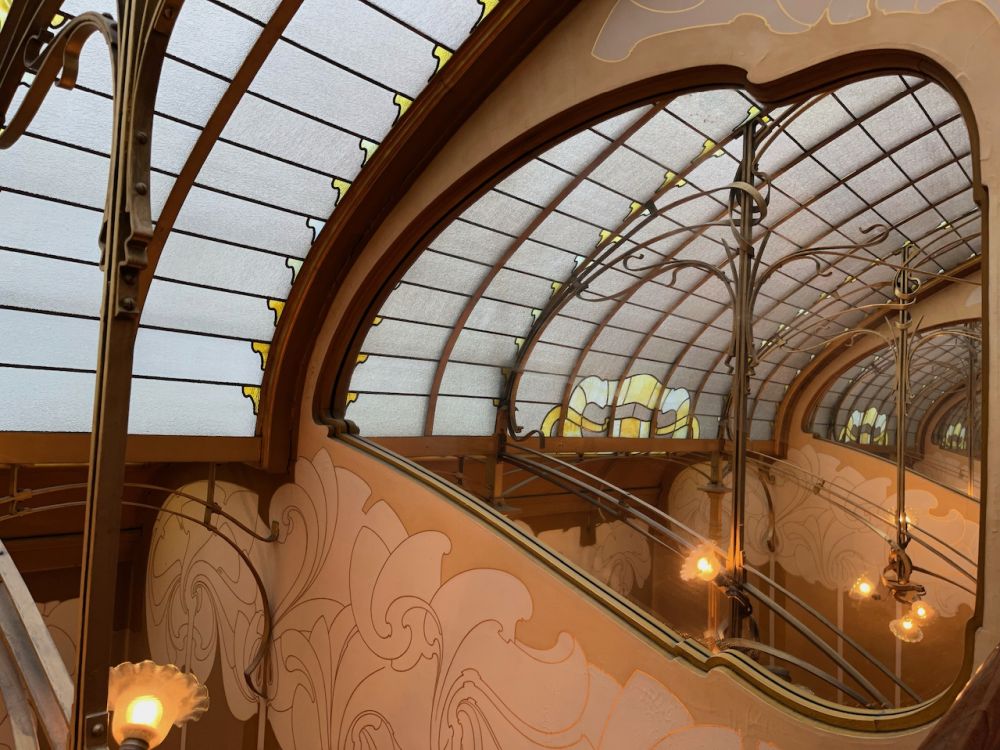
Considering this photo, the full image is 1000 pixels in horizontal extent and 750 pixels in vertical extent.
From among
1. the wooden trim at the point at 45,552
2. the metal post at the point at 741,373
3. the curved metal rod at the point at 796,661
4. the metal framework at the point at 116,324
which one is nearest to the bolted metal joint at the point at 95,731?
the metal framework at the point at 116,324

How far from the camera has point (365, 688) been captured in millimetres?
3652

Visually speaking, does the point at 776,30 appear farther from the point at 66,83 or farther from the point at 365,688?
the point at 365,688

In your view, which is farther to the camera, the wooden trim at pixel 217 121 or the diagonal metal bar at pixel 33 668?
the wooden trim at pixel 217 121

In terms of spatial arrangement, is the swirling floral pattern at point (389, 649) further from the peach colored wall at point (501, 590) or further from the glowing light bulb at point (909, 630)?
the glowing light bulb at point (909, 630)

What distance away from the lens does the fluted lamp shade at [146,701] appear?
165 cm

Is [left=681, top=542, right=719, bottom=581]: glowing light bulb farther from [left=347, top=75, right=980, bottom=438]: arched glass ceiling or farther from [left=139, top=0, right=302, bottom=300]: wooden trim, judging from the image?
[left=139, top=0, right=302, bottom=300]: wooden trim

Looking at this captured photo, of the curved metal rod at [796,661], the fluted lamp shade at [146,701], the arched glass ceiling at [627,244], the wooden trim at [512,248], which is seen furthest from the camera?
the arched glass ceiling at [627,244]

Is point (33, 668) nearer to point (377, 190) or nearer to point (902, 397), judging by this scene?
point (377, 190)

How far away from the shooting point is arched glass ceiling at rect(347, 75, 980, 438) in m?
4.91

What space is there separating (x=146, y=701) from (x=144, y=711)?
23mm

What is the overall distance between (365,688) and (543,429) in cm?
374

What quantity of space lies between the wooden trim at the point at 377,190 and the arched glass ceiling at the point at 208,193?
77 mm

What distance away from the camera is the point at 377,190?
3.85 m

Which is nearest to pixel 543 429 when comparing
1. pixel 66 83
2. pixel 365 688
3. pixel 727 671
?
pixel 365 688
